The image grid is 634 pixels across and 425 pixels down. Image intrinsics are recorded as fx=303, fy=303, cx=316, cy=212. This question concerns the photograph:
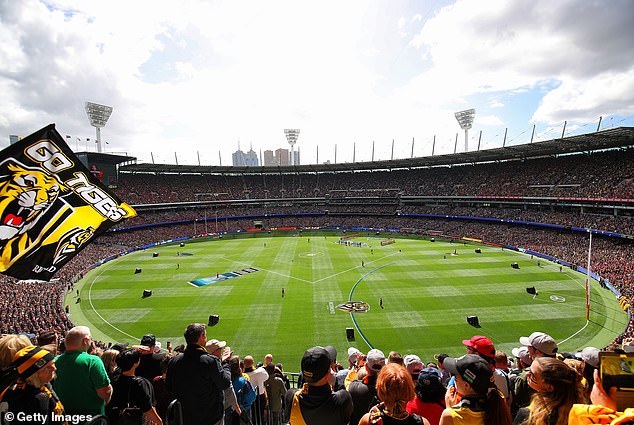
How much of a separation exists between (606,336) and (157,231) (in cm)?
7777

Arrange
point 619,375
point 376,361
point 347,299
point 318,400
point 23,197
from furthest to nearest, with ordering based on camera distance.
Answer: point 347,299 → point 23,197 → point 376,361 → point 318,400 → point 619,375

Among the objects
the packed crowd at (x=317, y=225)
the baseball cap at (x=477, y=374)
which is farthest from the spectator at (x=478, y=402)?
the packed crowd at (x=317, y=225)

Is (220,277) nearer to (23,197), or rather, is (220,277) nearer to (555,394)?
(23,197)

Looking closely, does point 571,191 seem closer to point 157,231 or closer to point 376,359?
point 376,359

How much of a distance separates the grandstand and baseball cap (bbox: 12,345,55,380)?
24.2 meters

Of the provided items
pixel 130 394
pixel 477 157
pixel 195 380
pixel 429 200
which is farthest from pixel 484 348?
pixel 429 200

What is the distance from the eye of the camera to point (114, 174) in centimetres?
7388

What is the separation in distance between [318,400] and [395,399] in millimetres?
1147

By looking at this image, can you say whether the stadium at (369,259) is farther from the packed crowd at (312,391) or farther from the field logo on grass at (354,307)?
the packed crowd at (312,391)

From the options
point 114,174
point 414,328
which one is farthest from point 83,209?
point 114,174

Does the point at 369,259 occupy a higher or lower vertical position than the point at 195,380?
lower

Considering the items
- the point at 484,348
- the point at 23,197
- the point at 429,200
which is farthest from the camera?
the point at 429,200

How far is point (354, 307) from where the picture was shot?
28.4 m

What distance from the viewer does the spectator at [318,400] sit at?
3.86 m
